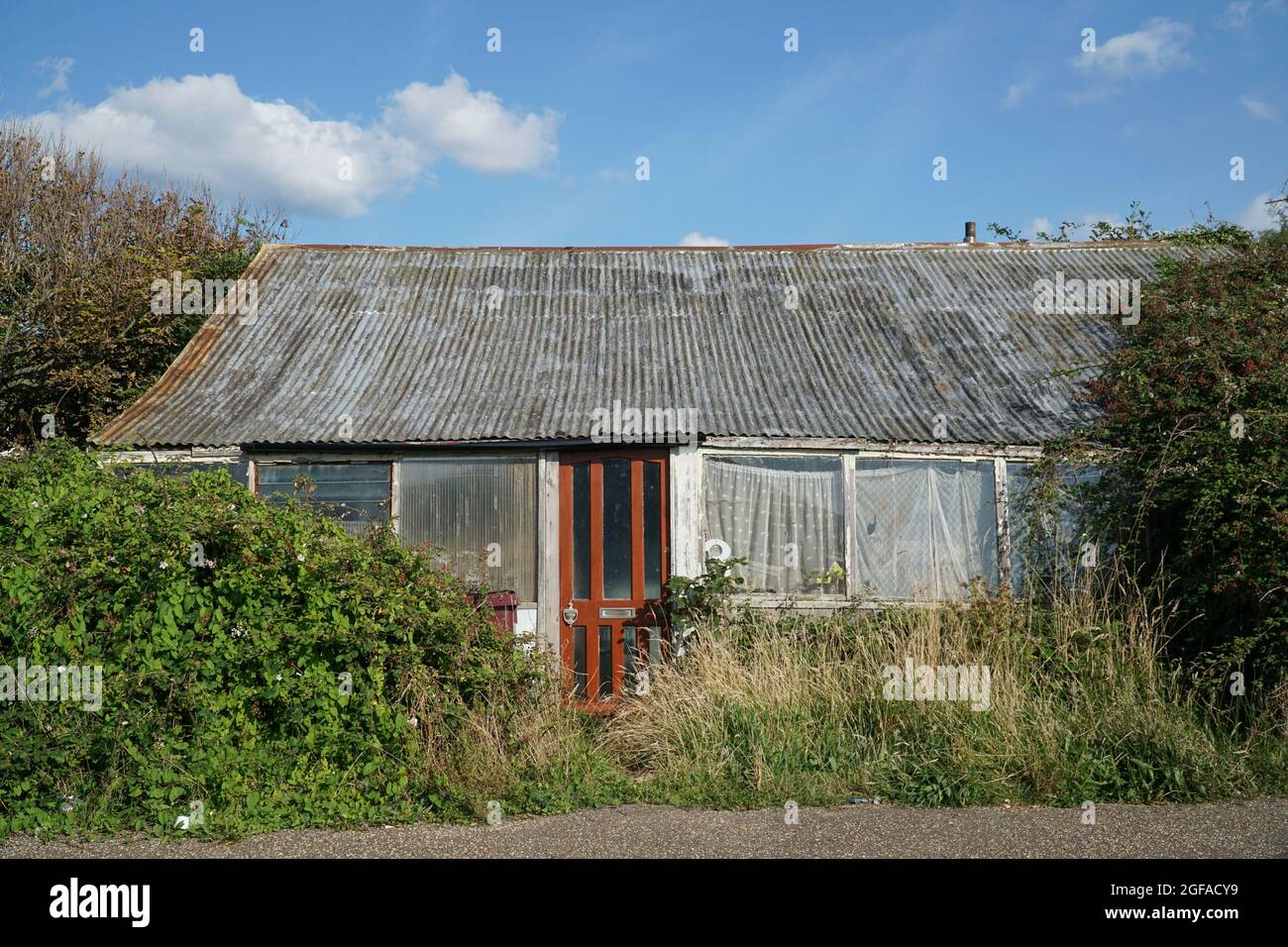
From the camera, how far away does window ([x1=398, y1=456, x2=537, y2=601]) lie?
31.4ft

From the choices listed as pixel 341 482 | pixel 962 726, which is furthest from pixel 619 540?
pixel 962 726

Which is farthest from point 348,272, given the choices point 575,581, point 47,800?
point 47,800

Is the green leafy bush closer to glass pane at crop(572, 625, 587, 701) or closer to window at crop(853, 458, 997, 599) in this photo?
window at crop(853, 458, 997, 599)

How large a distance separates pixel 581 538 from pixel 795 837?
4.43 metres

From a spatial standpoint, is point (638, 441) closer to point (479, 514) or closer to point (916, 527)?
point (479, 514)

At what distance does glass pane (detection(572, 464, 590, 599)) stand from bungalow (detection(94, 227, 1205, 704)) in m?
0.02

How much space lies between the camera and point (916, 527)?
9617mm

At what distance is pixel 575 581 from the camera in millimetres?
9578

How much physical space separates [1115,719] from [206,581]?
6100mm

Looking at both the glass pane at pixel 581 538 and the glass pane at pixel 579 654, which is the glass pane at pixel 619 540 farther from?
the glass pane at pixel 579 654

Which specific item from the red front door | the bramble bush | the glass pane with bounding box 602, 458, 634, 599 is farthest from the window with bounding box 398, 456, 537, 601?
the bramble bush

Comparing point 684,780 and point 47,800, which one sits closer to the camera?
point 47,800

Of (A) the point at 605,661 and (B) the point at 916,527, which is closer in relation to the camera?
(A) the point at 605,661
